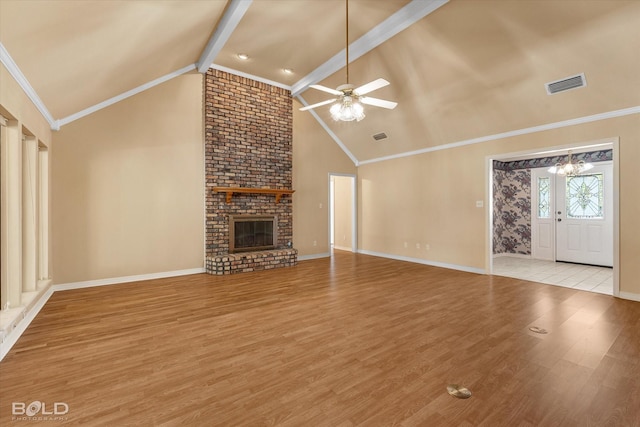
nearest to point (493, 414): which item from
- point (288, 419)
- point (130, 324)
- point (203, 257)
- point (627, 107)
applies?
point (288, 419)

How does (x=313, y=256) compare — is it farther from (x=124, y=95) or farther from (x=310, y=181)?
(x=124, y=95)

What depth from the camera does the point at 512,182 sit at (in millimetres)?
7730

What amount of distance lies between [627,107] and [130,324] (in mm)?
6857

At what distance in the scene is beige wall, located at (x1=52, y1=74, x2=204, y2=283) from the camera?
461cm

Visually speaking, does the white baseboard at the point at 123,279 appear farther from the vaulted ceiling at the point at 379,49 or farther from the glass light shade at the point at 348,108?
the glass light shade at the point at 348,108

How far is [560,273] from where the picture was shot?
223 inches

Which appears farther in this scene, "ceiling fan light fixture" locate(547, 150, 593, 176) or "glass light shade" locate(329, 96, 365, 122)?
"ceiling fan light fixture" locate(547, 150, 593, 176)

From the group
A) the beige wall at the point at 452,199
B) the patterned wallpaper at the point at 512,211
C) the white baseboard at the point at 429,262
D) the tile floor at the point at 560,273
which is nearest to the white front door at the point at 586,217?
the tile floor at the point at 560,273

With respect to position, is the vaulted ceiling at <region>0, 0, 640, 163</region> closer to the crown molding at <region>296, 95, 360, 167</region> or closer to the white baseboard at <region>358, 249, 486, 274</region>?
the crown molding at <region>296, 95, 360, 167</region>

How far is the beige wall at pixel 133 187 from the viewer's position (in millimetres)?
4605

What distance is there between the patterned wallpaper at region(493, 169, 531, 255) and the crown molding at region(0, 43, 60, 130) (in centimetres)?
873

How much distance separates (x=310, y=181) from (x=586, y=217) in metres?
6.33

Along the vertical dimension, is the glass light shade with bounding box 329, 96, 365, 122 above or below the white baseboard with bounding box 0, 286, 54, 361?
above

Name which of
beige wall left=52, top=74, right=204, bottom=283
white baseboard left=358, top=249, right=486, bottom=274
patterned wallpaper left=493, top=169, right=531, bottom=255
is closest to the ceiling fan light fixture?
patterned wallpaper left=493, top=169, right=531, bottom=255
